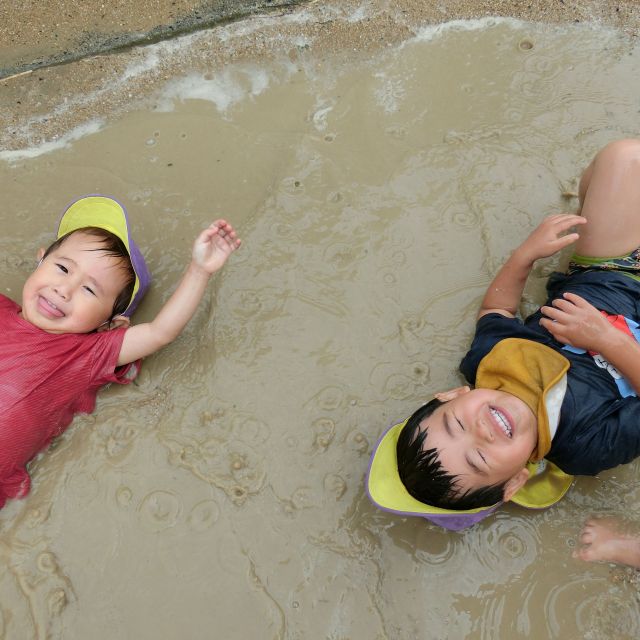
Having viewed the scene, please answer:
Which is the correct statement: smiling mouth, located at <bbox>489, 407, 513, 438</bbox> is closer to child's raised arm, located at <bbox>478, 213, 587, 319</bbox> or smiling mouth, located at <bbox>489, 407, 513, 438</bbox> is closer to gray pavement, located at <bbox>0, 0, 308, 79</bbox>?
child's raised arm, located at <bbox>478, 213, 587, 319</bbox>

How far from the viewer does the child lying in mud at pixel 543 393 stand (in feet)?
6.01

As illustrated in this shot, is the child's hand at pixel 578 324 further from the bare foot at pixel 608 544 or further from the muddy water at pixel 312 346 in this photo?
the bare foot at pixel 608 544

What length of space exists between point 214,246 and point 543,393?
1.38m

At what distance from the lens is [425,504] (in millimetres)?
1907

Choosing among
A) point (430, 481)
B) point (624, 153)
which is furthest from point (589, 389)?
point (624, 153)

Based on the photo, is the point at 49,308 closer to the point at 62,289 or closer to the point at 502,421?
the point at 62,289

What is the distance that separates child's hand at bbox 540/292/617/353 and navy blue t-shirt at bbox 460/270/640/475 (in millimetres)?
104

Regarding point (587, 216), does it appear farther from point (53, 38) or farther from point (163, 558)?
point (53, 38)

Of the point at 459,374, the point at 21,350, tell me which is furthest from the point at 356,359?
the point at 21,350

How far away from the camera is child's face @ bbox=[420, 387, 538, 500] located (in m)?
1.79

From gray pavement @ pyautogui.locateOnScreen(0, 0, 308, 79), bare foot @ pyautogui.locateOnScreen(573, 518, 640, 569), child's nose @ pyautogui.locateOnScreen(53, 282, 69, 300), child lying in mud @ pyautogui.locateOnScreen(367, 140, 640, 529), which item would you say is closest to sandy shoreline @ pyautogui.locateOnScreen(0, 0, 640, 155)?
gray pavement @ pyautogui.locateOnScreen(0, 0, 308, 79)

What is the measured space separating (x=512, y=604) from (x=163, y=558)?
128 centimetres

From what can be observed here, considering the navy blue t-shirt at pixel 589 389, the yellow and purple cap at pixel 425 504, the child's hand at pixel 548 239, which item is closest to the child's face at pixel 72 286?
the yellow and purple cap at pixel 425 504

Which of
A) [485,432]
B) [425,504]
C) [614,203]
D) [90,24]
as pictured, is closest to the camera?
[485,432]
